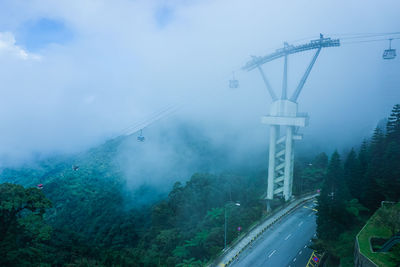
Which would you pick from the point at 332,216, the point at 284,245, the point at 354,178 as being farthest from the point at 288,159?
the point at 284,245

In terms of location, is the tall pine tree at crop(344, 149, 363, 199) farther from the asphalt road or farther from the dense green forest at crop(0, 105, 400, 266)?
the asphalt road

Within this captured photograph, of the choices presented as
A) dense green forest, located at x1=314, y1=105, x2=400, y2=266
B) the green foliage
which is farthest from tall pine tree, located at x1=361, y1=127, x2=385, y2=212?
the green foliage

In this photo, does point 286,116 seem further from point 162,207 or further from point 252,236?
point 162,207

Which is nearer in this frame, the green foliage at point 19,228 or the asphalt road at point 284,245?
the green foliage at point 19,228

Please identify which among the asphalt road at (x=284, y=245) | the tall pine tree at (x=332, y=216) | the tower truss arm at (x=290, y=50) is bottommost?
the asphalt road at (x=284, y=245)

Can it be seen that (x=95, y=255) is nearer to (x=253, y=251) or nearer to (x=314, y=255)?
(x=253, y=251)

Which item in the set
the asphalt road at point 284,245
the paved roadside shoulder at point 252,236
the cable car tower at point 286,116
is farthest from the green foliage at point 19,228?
the cable car tower at point 286,116

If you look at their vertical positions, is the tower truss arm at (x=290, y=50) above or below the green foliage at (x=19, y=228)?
above

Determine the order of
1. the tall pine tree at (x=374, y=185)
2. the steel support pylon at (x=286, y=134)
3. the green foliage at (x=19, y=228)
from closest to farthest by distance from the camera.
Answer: the green foliage at (x=19, y=228)
the tall pine tree at (x=374, y=185)
the steel support pylon at (x=286, y=134)

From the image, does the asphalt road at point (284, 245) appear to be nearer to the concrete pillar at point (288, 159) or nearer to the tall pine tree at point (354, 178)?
the concrete pillar at point (288, 159)
